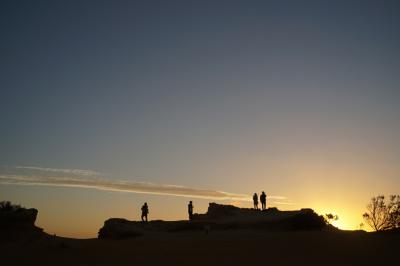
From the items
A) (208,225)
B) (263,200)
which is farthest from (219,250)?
(263,200)

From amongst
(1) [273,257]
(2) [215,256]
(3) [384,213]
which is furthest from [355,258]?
(3) [384,213]

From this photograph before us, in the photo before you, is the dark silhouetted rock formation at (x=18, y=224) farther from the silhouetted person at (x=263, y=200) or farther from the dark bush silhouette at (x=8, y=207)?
the silhouetted person at (x=263, y=200)

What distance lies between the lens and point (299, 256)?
23078 millimetres

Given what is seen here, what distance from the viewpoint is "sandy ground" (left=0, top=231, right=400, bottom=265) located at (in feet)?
74.3

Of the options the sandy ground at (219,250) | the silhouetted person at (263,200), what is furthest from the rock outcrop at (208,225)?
the silhouetted person at (263,200)

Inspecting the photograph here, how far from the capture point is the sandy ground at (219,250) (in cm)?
2266

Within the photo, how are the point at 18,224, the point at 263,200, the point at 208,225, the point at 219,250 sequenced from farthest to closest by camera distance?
1. the point at 263,200
2. the point at 208,225
3. the point at 18,224
4. the point at 219,250

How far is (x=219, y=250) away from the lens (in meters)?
25.1

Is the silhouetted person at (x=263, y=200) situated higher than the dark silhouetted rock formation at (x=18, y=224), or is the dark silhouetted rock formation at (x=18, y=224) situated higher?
the silhouetted person at (x=263, y=200)

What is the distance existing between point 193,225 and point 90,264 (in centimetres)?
1454

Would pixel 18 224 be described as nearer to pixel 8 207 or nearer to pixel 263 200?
pixel 8 207

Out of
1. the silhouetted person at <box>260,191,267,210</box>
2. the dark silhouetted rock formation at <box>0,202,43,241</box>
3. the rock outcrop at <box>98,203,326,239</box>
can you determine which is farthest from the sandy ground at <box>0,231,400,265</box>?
the silhouetted person at <box>260,191,267,210</box>

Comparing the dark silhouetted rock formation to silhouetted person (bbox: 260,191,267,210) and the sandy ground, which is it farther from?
silhouetted person (bbox: 260,191,267,210)

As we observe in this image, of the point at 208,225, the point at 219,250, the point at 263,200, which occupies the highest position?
the point at 263,200
